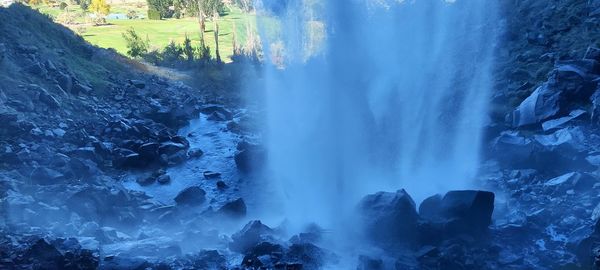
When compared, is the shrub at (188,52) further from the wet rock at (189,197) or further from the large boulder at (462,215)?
the large boulder at (462,215)

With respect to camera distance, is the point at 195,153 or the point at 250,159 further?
the point at 195,153

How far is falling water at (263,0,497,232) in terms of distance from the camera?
44.3ft

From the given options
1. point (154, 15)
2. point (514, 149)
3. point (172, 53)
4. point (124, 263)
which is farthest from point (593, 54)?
point (154, 15)

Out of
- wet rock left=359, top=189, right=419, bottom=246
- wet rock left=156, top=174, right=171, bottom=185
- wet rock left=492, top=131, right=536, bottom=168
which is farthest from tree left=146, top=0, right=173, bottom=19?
wet rock left=359, top=189, right=419, bottom=246

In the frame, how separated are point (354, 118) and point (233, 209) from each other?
3948 millimetres

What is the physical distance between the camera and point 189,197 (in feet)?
44.3

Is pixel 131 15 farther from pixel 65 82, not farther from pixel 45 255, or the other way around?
pixel 45 255

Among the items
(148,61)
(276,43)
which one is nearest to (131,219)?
(276,43)

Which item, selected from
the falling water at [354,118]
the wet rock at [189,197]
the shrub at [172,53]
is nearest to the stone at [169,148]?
the falling water at [354,118]

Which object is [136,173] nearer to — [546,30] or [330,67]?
[330,67]

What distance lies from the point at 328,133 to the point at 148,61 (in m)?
22.4

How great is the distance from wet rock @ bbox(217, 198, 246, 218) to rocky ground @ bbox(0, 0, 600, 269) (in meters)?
0.03

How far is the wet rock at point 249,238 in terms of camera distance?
10281 mm

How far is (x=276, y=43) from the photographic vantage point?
663 inches
